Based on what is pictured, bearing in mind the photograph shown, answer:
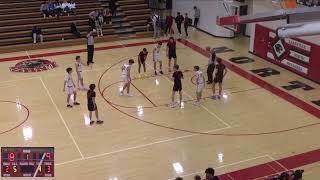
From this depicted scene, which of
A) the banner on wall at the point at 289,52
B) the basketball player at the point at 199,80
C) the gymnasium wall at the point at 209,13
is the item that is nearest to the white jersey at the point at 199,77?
the basketball player at the point at 199,80

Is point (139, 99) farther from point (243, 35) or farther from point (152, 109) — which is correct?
point (243, 35)

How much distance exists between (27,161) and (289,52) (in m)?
14.8

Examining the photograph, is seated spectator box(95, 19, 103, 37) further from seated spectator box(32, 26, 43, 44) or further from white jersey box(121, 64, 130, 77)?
white jersey box(121, 64, 130, 77)

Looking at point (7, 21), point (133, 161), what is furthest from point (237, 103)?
point (7, 21)

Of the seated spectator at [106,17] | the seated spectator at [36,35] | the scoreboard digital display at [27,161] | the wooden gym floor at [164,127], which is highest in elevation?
the seated spectator at [106,17]

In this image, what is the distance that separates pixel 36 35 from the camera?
23859 millimetres

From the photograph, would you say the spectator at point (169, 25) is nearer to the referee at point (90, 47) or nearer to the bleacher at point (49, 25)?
the bleacher at point (49, 25)

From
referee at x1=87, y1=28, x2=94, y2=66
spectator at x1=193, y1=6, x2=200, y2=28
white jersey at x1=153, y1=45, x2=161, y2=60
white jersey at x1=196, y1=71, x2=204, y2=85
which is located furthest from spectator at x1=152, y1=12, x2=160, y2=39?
white jersey at x1=196, y1=71, x2=204, y2=85

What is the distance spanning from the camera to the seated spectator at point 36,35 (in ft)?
78.0

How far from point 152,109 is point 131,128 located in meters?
1.70

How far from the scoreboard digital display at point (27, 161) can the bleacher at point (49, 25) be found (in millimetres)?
15855

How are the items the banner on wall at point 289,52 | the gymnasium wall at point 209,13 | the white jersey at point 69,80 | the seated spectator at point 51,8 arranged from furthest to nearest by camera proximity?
the gymnasium wall at point 209,13, the seated spectator at point 51,8, the banner on wall at point 289,52, the white jersey at point 69,80

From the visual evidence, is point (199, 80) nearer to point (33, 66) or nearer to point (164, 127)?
point (164, 127)

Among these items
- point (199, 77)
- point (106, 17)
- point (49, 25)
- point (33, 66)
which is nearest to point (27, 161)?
point (199, 77)
